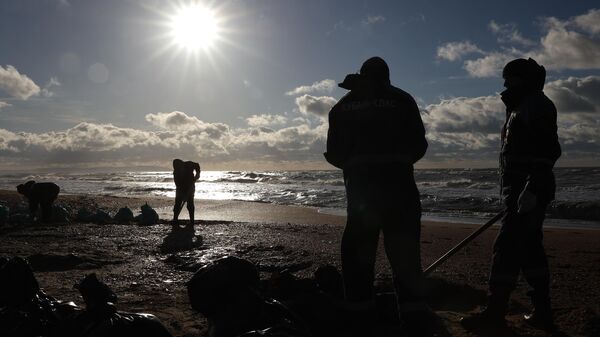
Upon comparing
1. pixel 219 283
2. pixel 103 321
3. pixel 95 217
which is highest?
pixel 219 283

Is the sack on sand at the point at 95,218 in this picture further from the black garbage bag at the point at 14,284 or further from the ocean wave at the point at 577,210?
the ocean wave at the point at 577,210

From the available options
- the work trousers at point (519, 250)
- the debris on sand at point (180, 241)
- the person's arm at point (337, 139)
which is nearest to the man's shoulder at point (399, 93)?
the person's arm at point (337, 139)

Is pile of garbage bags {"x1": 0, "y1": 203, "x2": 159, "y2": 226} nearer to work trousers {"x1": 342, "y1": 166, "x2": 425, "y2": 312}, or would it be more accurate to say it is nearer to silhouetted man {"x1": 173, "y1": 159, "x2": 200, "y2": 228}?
silhouetted man {"x1": 173, "y1": 159, "x2": 200, "y2": 228}

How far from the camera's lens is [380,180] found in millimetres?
2674

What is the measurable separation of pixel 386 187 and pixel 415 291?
0.62 m

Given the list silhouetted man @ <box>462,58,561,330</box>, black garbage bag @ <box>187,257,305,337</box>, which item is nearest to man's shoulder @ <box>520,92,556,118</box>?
silhouetted man @ <box>462,58,561,330</box>

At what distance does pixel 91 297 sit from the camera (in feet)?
7.63

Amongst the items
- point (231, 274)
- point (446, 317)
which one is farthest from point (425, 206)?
point (231, 274)

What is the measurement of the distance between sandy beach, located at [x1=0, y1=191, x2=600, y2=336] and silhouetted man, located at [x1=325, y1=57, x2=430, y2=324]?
0.86 meters

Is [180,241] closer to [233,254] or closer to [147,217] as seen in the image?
[233,254]

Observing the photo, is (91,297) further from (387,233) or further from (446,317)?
(446,317)

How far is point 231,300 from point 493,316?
2.07m

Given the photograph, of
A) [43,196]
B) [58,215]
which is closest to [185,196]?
[58,215]

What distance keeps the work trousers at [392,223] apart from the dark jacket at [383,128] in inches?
3.2
